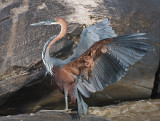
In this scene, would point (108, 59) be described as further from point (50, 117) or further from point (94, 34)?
point (50, 117)

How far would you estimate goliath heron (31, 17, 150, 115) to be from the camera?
9.75ft

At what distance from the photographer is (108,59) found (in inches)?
123

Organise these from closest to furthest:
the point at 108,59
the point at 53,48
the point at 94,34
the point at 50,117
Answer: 1. the point at 108,59
2. the point at 50,117
3. the point at 94,34
4. the point at 53,48

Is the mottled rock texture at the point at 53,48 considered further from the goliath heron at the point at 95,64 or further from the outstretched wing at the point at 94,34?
the goliath heron at the point at 95,64

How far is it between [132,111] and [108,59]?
1198 millimetres

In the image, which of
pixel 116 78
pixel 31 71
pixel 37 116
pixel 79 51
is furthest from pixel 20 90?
pixel 116 78

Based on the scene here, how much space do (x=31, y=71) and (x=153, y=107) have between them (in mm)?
1556

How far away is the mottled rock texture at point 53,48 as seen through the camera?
155 inches

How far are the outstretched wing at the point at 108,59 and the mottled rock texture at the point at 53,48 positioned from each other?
0.88 metres

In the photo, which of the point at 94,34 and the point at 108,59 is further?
the point at 94,34

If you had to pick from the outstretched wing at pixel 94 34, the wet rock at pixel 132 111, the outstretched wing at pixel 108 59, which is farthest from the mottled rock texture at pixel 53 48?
the outstretched wing at pixel 108 59

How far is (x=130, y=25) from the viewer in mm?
4367

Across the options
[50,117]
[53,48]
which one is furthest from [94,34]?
[50,117]

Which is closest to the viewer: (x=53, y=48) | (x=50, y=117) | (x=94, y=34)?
(x=50, y=117)
